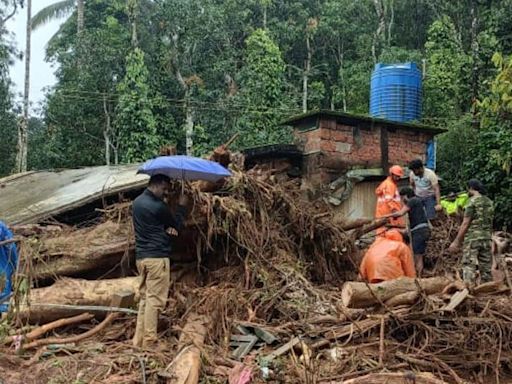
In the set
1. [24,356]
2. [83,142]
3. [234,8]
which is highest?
[234,8]

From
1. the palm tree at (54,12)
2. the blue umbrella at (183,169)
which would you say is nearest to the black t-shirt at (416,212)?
the blue umbrella at (183,169)

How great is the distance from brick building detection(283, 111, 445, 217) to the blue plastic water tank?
1576 mm

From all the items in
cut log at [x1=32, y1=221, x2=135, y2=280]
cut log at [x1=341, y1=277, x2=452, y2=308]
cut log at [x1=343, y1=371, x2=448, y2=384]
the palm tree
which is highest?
the palm tree

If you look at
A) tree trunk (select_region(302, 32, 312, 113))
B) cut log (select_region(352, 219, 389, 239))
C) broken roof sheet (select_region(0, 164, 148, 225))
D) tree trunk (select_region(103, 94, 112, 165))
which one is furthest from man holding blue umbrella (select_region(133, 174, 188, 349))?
tree trunk (select_region(302, 32, 312, 113))

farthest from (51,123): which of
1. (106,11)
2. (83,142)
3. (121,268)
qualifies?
(121,268)

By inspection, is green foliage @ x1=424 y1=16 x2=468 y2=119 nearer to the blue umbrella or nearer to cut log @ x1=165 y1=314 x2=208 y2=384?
the blue umbrella

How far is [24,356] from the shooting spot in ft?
18.4

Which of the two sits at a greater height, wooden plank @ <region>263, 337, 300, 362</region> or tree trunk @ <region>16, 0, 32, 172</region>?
tree trunk @ <region>16, 0, 32, 172</region>

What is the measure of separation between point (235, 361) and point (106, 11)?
2461 centimetres

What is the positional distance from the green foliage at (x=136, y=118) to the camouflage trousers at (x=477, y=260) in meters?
14.0

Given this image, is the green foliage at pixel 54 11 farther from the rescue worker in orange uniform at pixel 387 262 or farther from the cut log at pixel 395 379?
the cut log at pixel 395 379

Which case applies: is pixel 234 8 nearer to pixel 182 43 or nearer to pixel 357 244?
pixel 182 43

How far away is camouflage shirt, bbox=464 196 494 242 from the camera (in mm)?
7707

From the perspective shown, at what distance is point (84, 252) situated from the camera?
7.23m
